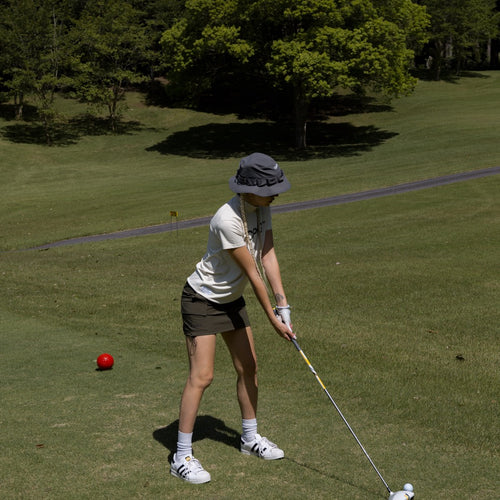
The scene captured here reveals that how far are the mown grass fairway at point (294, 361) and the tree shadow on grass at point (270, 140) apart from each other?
2447 centimetres

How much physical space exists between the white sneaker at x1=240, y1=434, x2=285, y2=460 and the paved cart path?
16.4 meters

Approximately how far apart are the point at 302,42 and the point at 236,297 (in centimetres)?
4196

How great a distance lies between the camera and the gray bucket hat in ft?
17.0

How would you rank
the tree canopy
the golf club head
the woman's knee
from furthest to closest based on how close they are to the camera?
the tree canopy → the woman's knee → the golf club head

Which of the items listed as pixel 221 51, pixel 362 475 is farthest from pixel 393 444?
pixel 221 51

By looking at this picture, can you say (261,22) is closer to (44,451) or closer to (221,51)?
(221,51)

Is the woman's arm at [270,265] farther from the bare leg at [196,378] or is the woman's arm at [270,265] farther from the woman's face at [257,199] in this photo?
the bare leg at [196,378]

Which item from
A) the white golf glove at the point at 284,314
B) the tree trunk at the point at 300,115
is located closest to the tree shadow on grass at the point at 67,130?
the tree trunk at the point at 300,115

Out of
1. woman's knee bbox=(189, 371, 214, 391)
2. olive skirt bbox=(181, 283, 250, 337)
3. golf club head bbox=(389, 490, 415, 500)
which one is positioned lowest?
golf club head bbox=(389, 490, 415, 500)

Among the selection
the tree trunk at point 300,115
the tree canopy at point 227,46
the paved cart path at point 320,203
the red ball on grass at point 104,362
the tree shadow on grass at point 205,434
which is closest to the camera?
the tree shadow on grass at point 205,434

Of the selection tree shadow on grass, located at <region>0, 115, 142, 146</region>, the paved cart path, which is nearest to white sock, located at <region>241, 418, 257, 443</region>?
the paved cart path

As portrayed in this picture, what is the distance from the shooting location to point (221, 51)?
47250 mm

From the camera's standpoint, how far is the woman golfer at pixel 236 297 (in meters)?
5.24

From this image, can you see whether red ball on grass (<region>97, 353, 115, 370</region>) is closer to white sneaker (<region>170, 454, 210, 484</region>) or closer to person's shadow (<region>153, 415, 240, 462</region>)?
person's shadow (<region>153, 415, 240, 462</region>)
